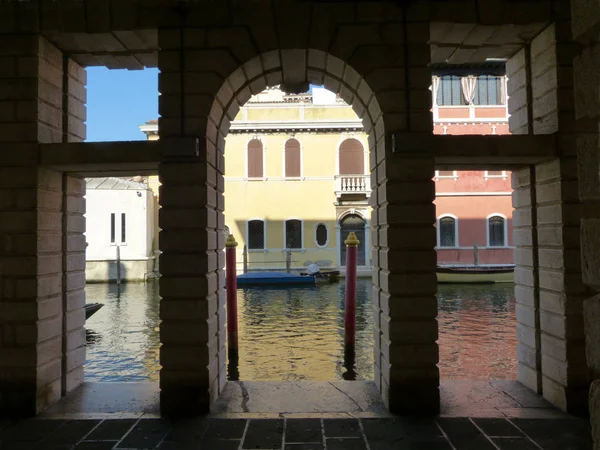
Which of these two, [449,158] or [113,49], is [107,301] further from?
[449,158]

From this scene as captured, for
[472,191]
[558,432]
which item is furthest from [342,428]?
[472,191]

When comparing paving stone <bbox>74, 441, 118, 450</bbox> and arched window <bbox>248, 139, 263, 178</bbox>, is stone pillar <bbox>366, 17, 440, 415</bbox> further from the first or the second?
arched window <bbox>248, 139, 263, 178</bbox>

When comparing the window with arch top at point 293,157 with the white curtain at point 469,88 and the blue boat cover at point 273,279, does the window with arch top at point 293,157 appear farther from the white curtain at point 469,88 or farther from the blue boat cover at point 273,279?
the white curtain at point 469,88

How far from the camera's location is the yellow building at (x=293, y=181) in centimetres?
2073

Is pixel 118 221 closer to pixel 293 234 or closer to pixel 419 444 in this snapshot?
pixel 293 234

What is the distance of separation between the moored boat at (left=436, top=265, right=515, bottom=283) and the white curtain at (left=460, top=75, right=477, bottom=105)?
721 cm

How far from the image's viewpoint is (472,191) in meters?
20.8

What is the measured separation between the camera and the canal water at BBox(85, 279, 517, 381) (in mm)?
6742

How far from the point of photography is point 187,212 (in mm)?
4090

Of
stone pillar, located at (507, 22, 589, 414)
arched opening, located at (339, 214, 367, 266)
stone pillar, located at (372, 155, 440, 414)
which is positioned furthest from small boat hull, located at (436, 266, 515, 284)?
stone pillar, located at (372, 155, 440, 414)

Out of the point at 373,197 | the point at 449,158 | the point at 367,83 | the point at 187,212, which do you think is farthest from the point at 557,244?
the point at 187,212

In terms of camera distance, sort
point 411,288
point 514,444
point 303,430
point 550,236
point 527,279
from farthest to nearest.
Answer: point 527,279
point 550,236
point 411,288
point 303,430
point 514,444

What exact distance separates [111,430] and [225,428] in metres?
0.85

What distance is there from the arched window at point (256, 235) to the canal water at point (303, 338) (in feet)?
19.6
